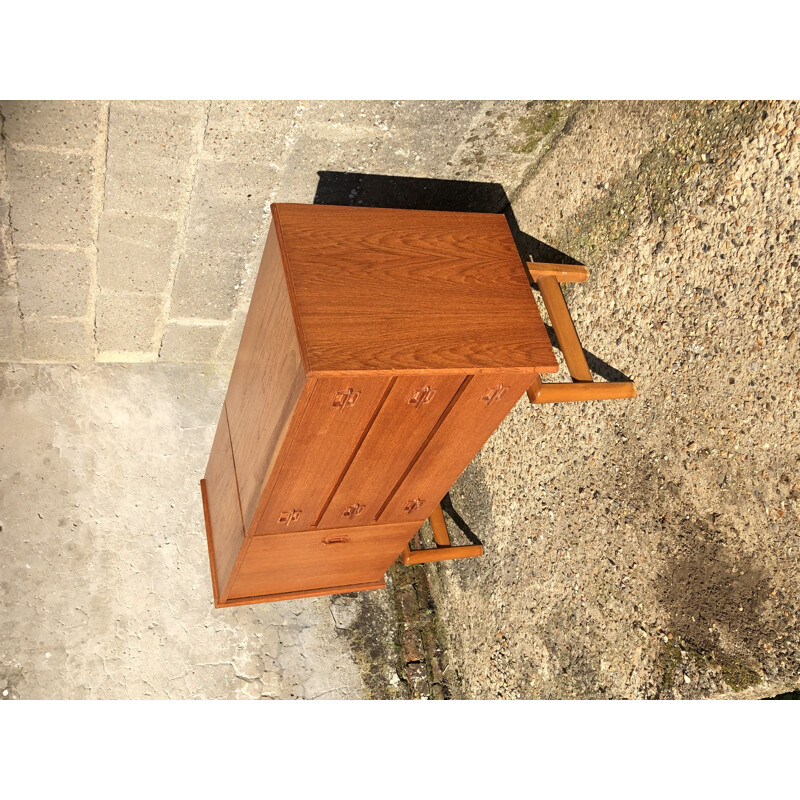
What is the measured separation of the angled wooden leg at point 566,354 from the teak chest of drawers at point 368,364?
14 centimetres

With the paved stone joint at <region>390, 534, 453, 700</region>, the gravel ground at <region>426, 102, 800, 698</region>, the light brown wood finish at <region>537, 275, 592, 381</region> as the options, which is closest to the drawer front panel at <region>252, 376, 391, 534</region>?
the light brown wood finish at <region>537, 275, 592, 381</region>

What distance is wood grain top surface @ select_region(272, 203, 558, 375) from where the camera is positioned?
141 centimetres

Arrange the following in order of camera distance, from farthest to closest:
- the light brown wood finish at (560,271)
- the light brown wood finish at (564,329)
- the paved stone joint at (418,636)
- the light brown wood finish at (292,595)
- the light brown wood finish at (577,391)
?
1. the paved stone joint at (418,636)
2. the light brown wood finish at (292,595)
3. the light brown wood finish at (560,271)
4. the light brown wood finish at (564,329)
5. the light brown wood finish at (577,391)

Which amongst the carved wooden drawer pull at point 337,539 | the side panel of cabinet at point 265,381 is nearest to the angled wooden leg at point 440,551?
the carved wooden drawer pull at point 337,539

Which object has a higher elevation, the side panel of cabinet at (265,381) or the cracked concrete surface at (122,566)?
the side panel of cabinet at (265,381)

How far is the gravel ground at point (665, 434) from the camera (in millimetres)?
1426

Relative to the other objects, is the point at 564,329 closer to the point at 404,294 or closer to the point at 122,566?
the point at 404,294

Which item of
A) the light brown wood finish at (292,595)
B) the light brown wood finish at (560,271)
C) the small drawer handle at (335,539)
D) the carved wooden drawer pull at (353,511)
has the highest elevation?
the light brown wood finish at (560,271)

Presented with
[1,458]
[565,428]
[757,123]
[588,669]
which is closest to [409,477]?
[565,428]

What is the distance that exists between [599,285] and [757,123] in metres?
0.58

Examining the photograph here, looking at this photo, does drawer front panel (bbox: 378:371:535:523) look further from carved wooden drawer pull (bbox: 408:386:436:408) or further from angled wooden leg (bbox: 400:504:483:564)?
angled wooden leg (bbox: 400:504:483:564)

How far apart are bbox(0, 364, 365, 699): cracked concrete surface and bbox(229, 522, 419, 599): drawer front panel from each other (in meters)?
0.36

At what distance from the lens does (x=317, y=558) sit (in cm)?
204

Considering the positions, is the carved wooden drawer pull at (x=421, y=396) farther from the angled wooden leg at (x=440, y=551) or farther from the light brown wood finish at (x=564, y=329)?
the angled wooden leg at (x=440, y=551)
